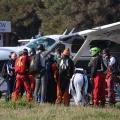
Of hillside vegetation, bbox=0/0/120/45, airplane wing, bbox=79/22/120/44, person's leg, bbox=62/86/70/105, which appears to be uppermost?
hillside vegetation, bbox=0/0/120/45

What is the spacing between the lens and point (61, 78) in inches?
582

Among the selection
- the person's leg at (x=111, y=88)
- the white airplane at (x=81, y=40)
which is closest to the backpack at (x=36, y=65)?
the person's leg at (x=111, y=88)

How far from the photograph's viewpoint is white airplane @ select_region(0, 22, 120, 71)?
21578 millimetres

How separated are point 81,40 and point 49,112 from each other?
1163 centimetres

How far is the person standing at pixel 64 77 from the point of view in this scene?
14.6 m

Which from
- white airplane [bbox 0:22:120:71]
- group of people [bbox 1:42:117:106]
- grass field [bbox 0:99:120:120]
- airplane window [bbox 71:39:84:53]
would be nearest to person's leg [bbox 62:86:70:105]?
group of people [bbox 1:42:117:106]

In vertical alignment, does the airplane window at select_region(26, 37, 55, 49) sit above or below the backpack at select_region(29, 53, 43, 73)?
above

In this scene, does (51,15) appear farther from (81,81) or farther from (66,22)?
(81,81)

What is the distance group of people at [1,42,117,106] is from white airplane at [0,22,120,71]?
5.98 metres

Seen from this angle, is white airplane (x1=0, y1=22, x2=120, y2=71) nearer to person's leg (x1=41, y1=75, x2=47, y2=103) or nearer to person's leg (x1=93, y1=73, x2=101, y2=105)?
person's leg (x1=41, y1=75, x2=47, y2=103)

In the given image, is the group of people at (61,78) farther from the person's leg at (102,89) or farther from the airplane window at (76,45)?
the airplane window at (76,45)

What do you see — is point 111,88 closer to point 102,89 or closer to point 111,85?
point 111,85

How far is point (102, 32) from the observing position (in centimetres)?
2189

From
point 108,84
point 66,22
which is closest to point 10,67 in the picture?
point 108,84
